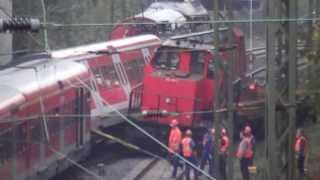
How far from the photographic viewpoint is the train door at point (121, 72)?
76.7 feet

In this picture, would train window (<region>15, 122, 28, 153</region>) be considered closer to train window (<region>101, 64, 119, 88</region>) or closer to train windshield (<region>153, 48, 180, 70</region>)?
train window (<region>101, 64, 119, 88</region>)

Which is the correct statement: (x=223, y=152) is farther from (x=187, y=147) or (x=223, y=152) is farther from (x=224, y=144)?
(x=187, y=147)

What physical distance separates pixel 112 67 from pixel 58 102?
5825 mm

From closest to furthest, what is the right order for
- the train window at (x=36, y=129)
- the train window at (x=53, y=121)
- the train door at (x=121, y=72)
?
1. the train window at (x=36, y=129)
2. the train window at (x=53, y=121)
3. the train door at (x=121, y=72)

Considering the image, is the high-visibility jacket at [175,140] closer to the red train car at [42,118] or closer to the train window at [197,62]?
the red train car at [42,118]

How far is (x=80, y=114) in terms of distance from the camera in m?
19.2

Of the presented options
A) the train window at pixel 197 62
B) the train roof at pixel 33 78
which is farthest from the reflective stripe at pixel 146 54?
the train roof at pixel 33 78

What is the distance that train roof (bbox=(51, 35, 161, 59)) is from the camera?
2127cm

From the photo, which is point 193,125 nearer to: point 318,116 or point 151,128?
point 151,128

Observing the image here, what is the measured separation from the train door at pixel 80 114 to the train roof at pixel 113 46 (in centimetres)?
126

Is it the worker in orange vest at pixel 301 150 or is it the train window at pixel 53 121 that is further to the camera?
the worker in orange vest at pixel 301 150

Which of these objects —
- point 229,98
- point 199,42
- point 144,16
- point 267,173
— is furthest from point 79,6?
point 267,173

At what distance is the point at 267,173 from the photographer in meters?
13.4

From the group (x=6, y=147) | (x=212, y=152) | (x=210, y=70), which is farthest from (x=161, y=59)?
(x=6, y=147)
